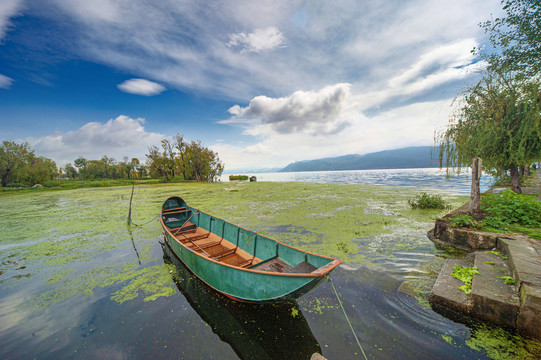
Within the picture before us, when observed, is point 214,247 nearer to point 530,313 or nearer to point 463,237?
point 530,313

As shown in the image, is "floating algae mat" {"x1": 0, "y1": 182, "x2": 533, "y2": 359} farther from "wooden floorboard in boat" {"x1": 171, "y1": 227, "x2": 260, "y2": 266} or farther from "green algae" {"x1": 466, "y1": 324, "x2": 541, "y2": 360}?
"wooden floorboard in boat" {"x1": 171, "y1": 227, "x2": 260, "y2": 266}

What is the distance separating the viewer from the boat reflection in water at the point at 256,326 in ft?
10.5

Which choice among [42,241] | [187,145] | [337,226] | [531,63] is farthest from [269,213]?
[187,145]

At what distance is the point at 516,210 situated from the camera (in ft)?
21.0

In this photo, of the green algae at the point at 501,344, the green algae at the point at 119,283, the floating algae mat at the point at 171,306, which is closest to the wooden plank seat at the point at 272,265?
the floating algae mat at the point at 171,306

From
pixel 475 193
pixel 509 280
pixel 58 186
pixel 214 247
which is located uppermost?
pixel 475 193

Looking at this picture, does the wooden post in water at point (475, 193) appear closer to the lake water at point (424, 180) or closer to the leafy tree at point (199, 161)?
the lake water at point (424, 180)

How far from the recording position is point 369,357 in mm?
2949

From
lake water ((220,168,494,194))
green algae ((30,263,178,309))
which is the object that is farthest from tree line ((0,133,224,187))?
green algae ((30,263,178,309))

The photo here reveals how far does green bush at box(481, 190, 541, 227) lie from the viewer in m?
6.11

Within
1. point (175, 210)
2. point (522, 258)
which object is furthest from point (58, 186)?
point (522, 258)

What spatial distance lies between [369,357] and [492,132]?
11.0 meters

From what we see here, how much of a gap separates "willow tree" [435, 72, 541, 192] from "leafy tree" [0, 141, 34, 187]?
2597 inches

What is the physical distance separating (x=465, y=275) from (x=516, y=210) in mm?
4754
